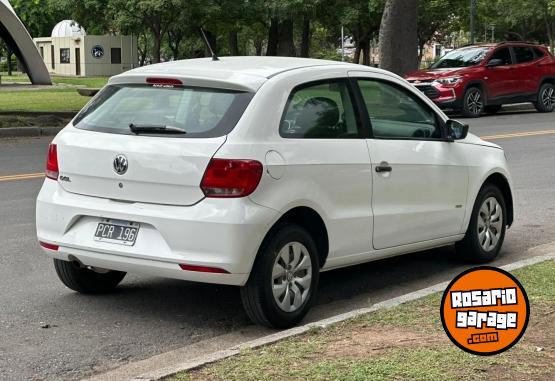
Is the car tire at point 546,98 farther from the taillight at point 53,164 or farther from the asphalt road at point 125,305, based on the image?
the taillight at point 53,164

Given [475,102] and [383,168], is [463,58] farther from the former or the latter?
[383,168]

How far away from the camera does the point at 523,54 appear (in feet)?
84.9

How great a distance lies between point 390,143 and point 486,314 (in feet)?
12.1

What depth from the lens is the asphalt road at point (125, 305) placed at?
5.40 m

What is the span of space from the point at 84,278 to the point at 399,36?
20.2 metres

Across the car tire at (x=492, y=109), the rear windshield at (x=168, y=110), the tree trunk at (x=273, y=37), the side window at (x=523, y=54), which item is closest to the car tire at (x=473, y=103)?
the car tire at (x=492, y=109)

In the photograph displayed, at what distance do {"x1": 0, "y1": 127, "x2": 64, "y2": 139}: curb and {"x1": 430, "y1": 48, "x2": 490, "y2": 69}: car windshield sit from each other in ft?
35.8

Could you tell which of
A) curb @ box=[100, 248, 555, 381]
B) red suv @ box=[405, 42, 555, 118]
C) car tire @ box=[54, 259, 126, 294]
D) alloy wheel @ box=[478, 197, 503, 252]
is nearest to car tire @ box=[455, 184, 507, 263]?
alloy wheel @ box=[478, 197, 503, 252]

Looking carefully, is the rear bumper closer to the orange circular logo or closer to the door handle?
the door handle

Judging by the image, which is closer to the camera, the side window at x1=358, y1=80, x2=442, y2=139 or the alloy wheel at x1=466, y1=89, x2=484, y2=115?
the side window at x1=358, y1=80, x2=442, y2=139

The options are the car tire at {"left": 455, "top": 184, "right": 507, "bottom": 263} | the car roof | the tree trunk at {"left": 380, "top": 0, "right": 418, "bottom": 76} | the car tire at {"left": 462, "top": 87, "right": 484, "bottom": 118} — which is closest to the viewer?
the car roof

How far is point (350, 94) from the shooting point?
653 centimetres

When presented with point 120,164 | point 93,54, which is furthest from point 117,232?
point 93,54

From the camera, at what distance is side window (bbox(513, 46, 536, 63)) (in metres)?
25.6
